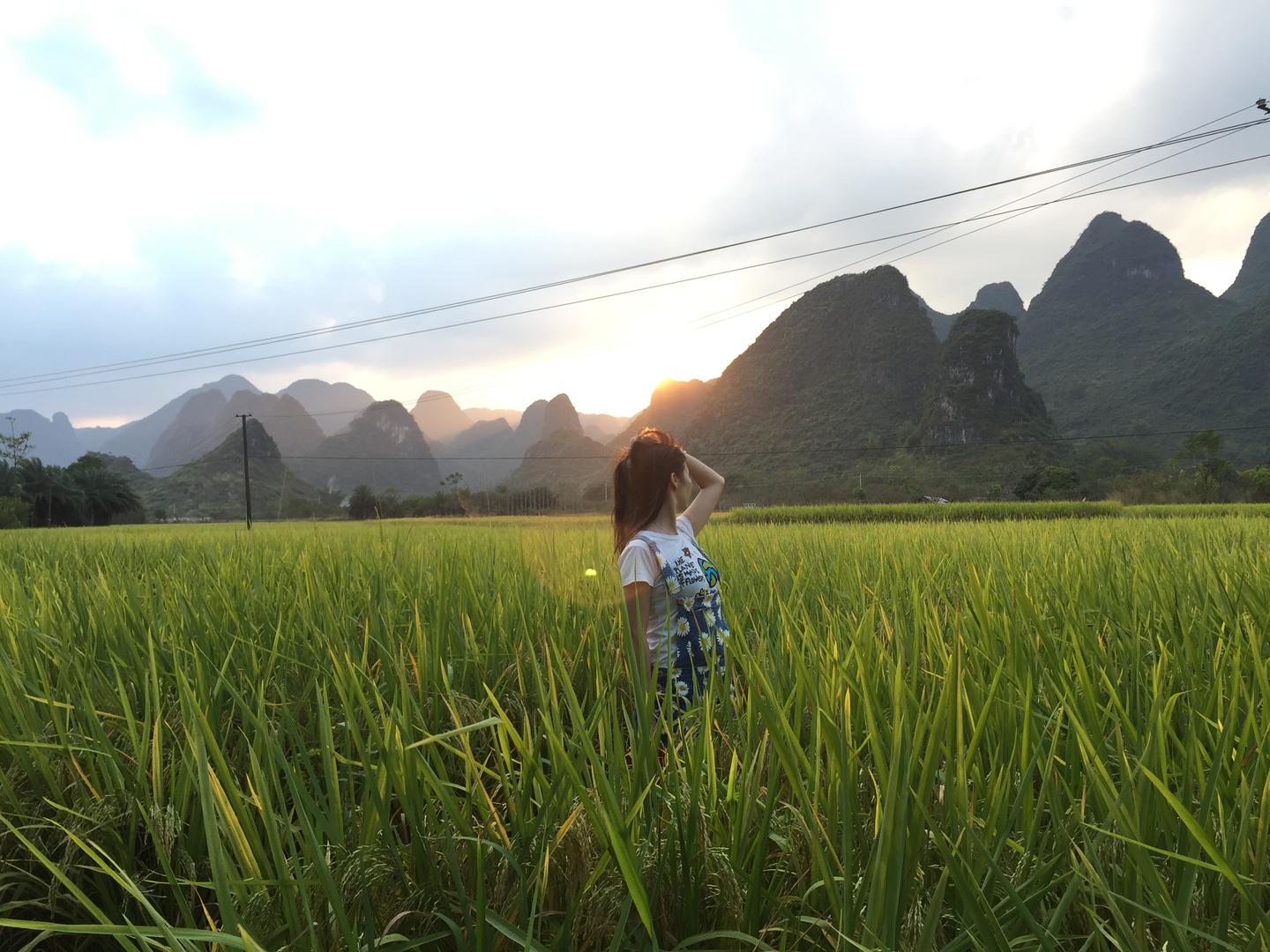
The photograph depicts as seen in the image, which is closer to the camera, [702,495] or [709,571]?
[709,571]

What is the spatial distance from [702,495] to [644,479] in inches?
24.3

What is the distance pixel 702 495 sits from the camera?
2.71 meters

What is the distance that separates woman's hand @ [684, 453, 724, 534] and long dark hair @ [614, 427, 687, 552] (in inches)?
14.6

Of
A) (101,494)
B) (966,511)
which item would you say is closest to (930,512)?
(966,511)

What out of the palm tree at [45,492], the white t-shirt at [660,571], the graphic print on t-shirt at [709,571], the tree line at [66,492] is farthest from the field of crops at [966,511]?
the palm tree at [45,492]

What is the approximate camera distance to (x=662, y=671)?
81.0 inches

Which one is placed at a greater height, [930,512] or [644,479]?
[644,479]

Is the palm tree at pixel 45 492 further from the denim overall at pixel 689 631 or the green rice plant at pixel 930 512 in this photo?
the denim overall at pixel 689 631

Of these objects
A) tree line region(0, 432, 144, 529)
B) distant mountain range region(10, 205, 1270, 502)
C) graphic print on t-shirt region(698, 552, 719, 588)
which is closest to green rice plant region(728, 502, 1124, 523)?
graphic print on t-shirt region(698, 552, 719, 588)

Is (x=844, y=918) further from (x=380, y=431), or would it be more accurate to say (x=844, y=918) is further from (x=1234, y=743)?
(x=380, y=431)

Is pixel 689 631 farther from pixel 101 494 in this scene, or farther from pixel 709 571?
pixel 101 494

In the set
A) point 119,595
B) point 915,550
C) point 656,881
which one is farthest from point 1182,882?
point 915,550

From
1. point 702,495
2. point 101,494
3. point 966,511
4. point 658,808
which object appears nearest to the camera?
point 658,808

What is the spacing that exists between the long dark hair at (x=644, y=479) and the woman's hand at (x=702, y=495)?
0.37 metres
